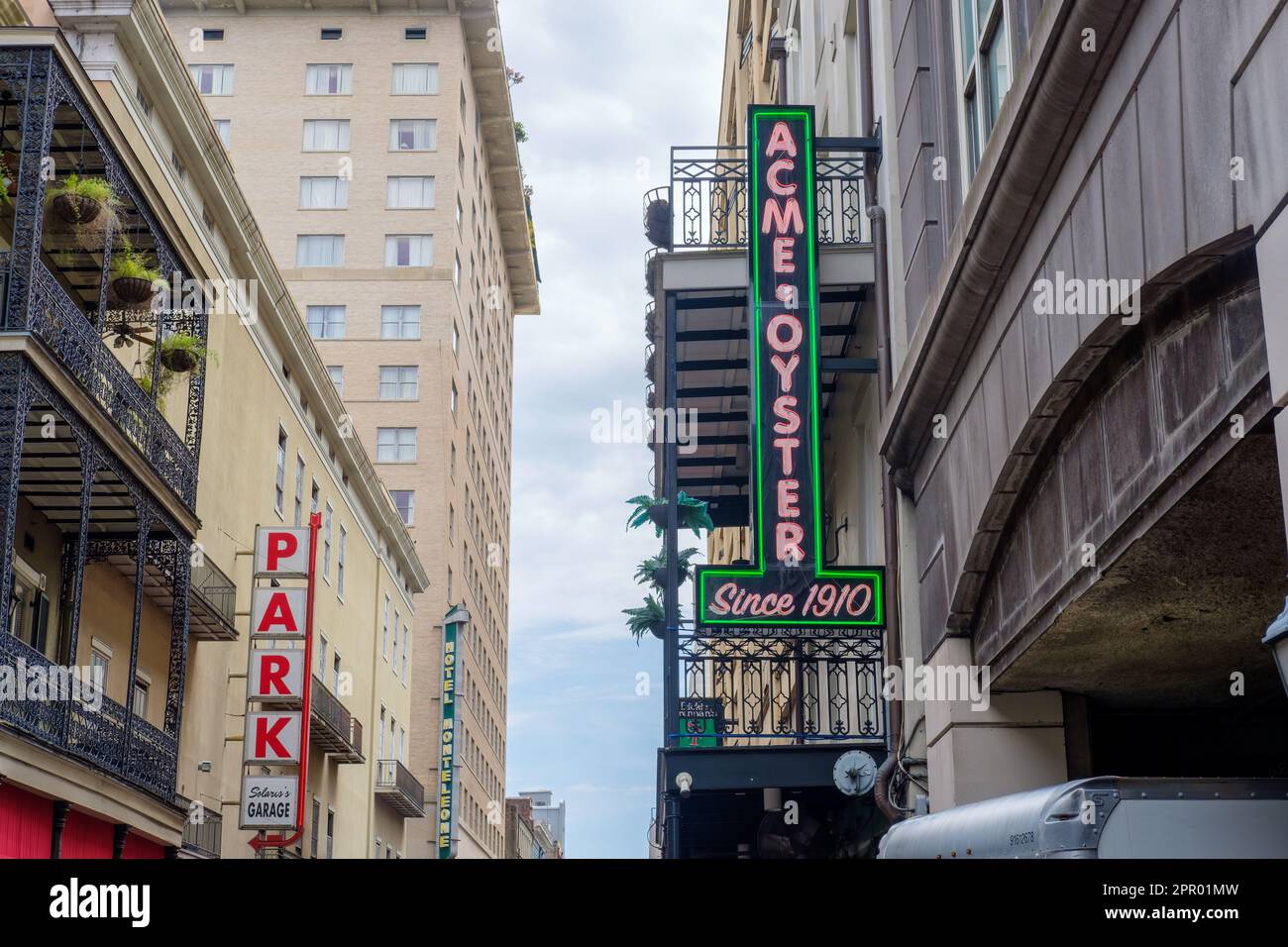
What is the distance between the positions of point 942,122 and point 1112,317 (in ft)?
20.0

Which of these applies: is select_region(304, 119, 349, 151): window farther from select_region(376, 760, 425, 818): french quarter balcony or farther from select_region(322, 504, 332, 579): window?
select_region(322, 504, 332, 579): window

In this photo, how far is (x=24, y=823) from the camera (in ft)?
57.6

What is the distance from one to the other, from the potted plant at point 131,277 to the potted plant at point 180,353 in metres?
1.25

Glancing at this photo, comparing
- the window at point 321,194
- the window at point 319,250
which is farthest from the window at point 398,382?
the window at point 321,194

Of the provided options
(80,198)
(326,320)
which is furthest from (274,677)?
(326,320)

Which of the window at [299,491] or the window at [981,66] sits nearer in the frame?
the window at [981,66]

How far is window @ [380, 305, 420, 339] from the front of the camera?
66.2 m

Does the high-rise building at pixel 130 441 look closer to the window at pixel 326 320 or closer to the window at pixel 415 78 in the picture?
the window at pixel 326 320

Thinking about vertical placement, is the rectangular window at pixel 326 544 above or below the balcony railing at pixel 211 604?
above

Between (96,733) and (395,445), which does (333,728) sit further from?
(395,445)

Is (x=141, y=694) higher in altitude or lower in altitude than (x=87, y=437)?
lower

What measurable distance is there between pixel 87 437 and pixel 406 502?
4477 cm

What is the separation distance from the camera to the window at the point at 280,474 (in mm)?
31406
